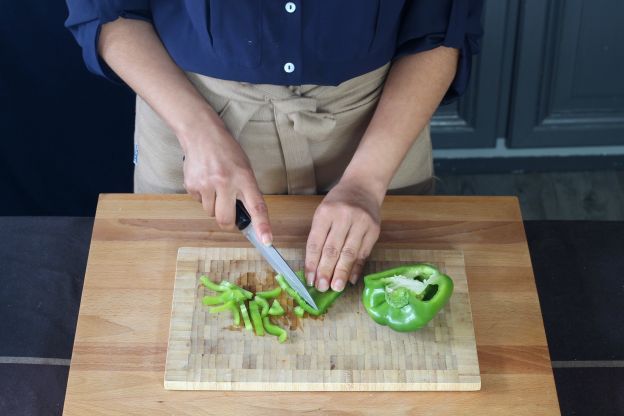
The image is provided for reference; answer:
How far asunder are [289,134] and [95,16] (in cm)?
34

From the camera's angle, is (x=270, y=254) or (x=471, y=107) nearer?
(x=270, y=254)

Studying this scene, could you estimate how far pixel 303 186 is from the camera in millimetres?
1438

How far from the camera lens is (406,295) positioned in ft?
3.77

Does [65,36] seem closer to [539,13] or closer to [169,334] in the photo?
[169,334]

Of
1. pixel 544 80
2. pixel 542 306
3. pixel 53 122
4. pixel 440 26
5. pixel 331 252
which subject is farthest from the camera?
pixel 544 80

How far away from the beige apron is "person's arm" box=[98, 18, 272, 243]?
0.06 metres

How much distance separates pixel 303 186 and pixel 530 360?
48cm

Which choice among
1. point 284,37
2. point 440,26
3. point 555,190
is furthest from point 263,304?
point 555,190

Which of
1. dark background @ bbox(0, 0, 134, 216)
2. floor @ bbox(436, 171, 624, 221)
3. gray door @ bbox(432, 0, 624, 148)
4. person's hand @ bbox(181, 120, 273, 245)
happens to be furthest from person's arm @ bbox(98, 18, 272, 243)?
floor @ bbox(436, 171, 624, 221)

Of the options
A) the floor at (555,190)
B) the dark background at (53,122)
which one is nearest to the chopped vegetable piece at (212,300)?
the dark background at (53,122)

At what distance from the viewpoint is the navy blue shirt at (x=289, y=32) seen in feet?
4.07

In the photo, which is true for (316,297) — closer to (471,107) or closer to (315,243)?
(315,243)

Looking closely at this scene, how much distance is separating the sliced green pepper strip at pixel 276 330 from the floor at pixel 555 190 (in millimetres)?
1406

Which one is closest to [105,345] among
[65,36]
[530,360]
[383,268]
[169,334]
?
[169,334]
